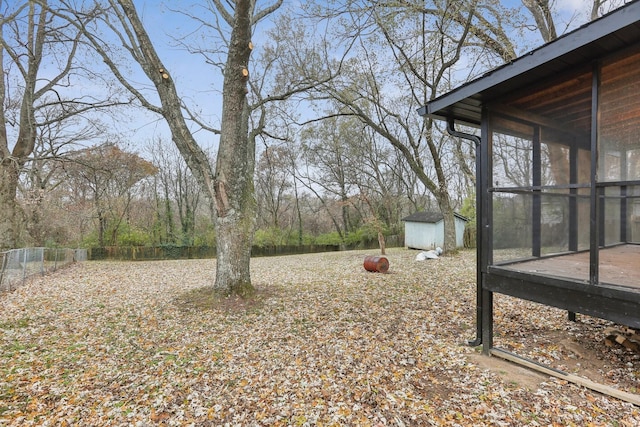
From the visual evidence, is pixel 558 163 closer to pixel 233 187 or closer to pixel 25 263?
pixel 233 187

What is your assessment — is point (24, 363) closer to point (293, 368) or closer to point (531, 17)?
point (293, 368)

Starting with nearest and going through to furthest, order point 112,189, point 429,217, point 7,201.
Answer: point 7,201 → point 429,217 → point 112,189

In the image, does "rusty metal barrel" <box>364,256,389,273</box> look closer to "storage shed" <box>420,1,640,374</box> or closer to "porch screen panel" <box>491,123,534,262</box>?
"storage shed" <box>420,1,640,374</box>

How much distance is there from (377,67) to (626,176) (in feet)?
32.6

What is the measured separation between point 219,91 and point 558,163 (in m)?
6.90

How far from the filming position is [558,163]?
361 cm

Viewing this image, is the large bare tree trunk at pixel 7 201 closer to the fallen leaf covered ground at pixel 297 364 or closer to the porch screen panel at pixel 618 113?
the fallen leaf covered ground at pixel 297 364

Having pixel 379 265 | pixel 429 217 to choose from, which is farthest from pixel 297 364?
pixel 429 217

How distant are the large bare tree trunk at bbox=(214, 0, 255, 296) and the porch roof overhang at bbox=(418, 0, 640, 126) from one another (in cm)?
336

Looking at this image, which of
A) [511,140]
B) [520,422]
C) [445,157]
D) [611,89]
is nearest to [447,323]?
[520,422]

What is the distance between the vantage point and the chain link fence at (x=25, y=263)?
6.94 meters

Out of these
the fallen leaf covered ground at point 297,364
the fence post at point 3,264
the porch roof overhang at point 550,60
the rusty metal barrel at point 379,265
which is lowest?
the fallen leaf covered ground at point 297,364

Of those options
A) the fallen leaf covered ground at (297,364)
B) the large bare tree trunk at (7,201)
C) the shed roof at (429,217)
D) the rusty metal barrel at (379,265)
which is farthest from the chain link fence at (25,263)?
the shed roof at (429,217)

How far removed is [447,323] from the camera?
4500mm
